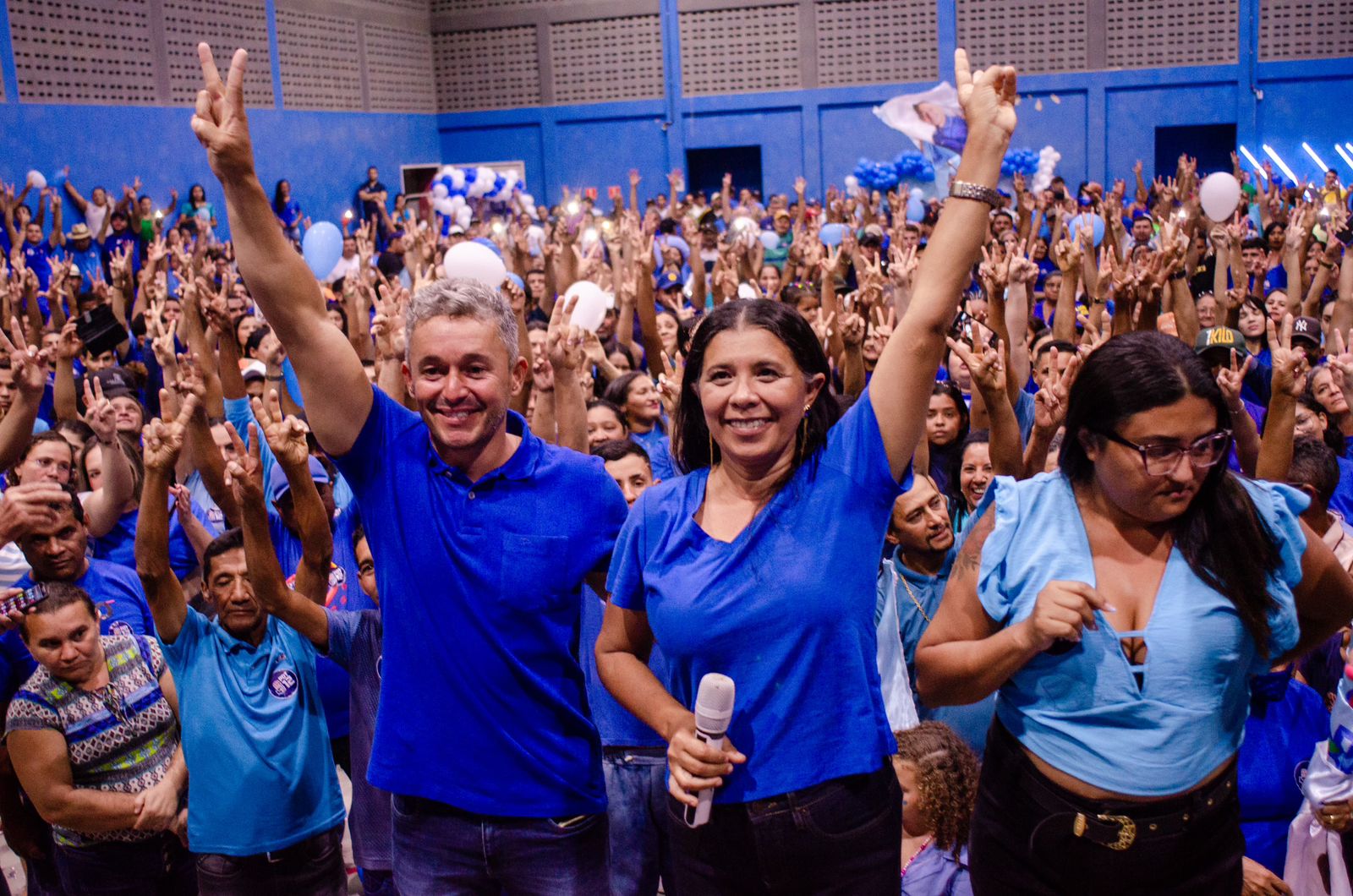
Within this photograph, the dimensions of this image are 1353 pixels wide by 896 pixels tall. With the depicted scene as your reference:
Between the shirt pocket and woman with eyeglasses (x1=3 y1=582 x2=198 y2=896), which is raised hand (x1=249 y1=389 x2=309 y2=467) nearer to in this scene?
the shirt pocket

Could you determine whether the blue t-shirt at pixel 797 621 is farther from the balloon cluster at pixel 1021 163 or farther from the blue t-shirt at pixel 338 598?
the balloon cluster at pixel 1021 163

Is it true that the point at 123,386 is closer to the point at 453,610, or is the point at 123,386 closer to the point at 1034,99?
the point at 453,610

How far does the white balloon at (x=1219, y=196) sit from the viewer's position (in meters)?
9.23

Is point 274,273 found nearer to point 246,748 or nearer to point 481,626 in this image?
point 481,626

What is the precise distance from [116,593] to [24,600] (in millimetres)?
559

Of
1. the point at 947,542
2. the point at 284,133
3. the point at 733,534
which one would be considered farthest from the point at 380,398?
the point at 284,133

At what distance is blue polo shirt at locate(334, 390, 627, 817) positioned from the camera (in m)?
1.85

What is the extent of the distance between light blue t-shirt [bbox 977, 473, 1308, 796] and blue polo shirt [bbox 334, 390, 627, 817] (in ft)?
2.13

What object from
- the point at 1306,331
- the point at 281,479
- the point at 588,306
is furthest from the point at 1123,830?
the point at 588,306

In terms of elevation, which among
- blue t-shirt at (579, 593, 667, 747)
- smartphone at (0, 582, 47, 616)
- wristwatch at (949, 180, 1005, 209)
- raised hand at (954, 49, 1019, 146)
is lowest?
blue t-shirt at (579, 593, 667, 747)

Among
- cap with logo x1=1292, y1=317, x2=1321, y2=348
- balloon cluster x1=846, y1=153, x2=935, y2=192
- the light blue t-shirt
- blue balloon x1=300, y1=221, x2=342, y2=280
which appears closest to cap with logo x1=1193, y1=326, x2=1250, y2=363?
cap with logo x1=1292, y1=317, x2=1321, y2=348

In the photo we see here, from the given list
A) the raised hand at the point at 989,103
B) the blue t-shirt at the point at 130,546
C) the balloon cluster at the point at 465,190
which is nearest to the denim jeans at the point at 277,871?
the blue t-shirt at the point at 130,546

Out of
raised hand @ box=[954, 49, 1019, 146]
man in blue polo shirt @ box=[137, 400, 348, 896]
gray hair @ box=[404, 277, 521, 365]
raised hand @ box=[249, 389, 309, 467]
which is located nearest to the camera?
raised hand @ box=[954, 49, 1019, 146]

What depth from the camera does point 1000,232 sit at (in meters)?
10.1
